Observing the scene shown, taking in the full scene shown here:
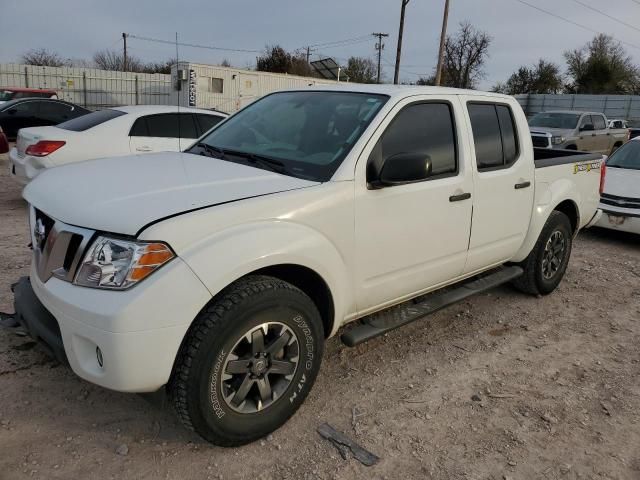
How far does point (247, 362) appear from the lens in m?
2.64

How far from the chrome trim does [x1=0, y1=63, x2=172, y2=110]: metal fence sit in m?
31.0

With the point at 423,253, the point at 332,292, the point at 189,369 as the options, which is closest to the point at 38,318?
the point at 189,369

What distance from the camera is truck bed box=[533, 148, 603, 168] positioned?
4773 millimetres

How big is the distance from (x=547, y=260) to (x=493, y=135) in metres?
1.56

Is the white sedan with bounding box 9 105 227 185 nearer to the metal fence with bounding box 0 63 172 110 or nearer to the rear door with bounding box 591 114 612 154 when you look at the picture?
the rear door with bounding box 591 114 612 154

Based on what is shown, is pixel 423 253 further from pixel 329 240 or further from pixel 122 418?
pixel 122 418

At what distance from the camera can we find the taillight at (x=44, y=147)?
702cm

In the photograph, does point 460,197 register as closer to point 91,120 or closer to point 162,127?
point 162,127

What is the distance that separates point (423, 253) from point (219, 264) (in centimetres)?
156

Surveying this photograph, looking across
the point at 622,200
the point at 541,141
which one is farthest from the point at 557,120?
the point at 622,200

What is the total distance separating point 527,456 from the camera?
111 inches

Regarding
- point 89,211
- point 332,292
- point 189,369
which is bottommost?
point 189,369

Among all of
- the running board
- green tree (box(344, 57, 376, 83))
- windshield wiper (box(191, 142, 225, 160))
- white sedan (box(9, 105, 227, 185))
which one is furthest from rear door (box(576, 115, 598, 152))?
green tree (box(344, 57, 376, 83))

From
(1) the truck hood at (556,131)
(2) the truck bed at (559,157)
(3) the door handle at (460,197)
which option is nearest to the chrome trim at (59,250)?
(3) the door handle at (460,197)
